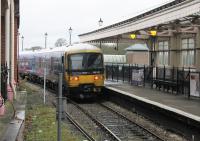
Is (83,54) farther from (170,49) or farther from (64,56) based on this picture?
(170,49)

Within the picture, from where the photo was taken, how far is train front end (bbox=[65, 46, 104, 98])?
984 inches

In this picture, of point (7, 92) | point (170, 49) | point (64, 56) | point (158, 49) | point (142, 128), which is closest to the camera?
point (142, 128)

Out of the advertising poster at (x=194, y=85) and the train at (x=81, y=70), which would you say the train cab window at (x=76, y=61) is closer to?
the train at (x=81, y=70)

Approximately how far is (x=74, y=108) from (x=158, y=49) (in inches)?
482

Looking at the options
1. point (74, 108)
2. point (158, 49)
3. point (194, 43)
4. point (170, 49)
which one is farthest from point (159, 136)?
point (158, 49)

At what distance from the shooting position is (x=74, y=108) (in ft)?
77.2

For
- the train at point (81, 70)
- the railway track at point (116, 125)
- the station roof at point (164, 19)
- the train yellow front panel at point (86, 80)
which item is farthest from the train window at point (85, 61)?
the station roof at point (164, 19)

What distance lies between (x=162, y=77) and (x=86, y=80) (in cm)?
382

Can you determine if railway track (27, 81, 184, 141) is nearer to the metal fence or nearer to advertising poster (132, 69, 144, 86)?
the metal fence

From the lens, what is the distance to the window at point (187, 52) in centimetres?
2874

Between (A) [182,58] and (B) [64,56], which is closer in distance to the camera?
(B) [64,56]

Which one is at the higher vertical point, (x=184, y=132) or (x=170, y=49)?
Answer: (x=170, y=49)

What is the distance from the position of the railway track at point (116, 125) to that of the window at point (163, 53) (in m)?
9.57

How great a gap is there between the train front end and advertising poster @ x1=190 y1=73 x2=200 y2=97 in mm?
5761
